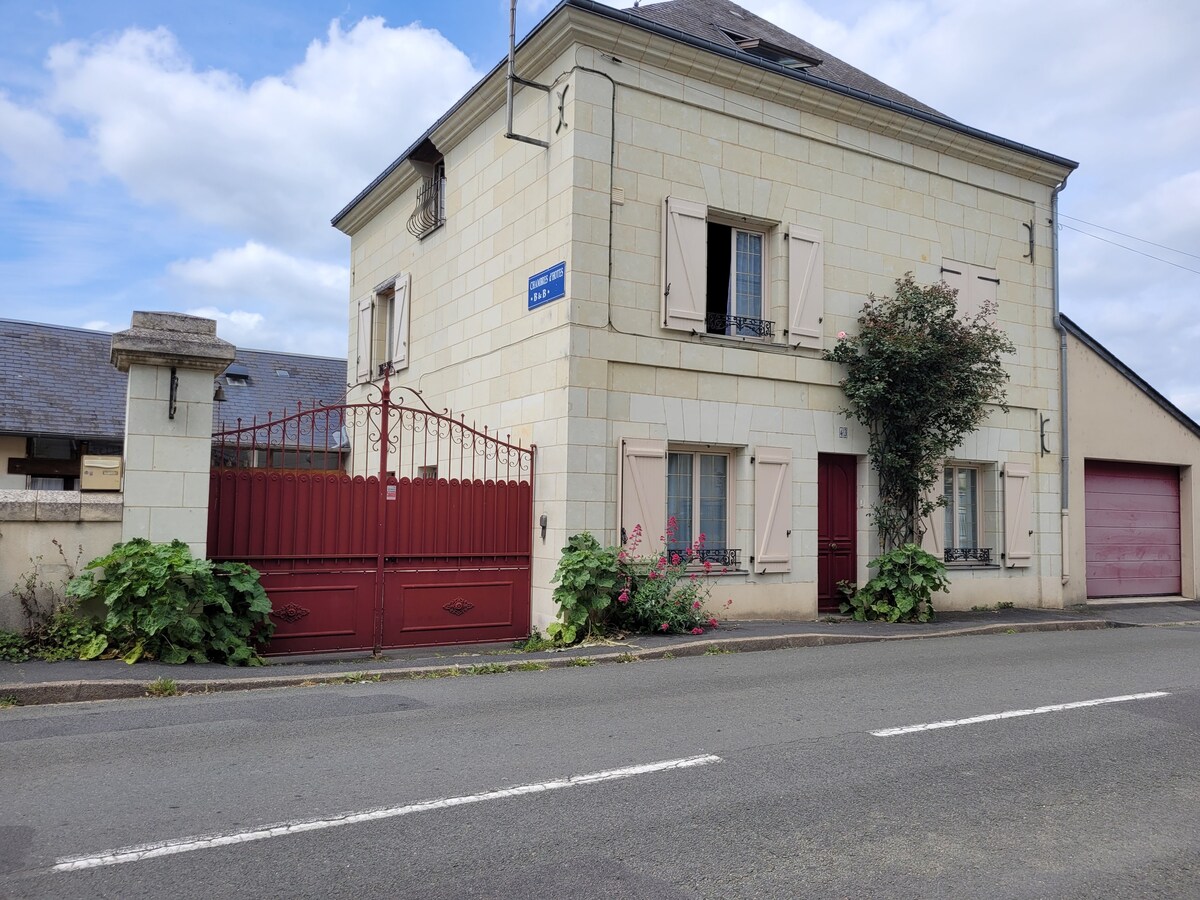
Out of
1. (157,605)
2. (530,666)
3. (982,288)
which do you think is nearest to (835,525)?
(982,288)

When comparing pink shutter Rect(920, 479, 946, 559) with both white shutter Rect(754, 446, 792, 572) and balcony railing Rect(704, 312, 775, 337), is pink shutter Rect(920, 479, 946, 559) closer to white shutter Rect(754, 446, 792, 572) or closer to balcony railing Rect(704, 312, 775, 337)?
white shutter Rect(754, 446, 792, 572)

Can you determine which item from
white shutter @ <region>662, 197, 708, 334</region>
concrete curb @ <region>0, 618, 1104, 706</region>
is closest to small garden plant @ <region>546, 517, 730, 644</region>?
concrete curb @ <region>0, 618, 1104, 706</region>

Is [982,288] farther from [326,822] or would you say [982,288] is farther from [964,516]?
[326,822]

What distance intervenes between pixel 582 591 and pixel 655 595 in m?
0.82

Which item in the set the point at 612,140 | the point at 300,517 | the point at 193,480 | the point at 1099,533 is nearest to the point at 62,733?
the point at 193,480

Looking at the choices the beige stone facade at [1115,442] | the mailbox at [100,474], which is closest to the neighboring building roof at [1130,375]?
the beige stone facade at [1115,442]

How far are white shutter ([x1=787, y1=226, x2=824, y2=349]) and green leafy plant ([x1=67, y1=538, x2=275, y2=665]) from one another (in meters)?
7.38

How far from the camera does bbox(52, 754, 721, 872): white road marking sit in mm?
3747

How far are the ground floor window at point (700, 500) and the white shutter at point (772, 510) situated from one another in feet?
1.20

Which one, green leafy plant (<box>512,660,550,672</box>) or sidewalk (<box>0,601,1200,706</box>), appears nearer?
sidewalk (<box>0,601,1200,706</box>)

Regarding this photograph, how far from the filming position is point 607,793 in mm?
4648

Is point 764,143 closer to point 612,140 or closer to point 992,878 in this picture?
point 612,140

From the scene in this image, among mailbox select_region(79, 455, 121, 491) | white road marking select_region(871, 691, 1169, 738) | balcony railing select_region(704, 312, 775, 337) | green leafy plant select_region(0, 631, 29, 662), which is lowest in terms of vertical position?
white road marking select_region(871, 691, 1169, 738)

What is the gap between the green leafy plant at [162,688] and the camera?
701cm
